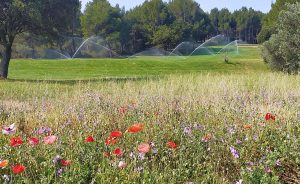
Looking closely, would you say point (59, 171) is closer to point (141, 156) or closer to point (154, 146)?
point (141, 156)

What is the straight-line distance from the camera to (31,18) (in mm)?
26375

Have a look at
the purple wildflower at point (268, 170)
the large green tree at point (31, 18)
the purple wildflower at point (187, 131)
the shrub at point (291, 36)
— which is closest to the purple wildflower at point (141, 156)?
the purple wildflower at point (187, 131)

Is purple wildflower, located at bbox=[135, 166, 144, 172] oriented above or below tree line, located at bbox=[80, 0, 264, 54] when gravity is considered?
below

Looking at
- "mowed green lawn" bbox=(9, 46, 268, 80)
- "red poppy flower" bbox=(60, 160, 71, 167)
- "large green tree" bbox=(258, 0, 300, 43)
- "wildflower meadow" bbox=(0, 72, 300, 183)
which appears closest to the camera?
"red poppy flower" bbox=(60, 160, 71, 167)

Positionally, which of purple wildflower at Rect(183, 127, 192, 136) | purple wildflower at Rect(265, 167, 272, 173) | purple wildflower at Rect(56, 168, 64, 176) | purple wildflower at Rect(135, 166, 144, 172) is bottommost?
purple wildflower at Rect(265, 167, 272, 173)

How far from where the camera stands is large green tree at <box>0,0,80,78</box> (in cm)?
2612

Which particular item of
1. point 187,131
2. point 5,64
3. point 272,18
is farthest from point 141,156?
point 272,18

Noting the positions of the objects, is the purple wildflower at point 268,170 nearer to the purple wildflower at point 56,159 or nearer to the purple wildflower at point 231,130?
the purple wildflower at point 231,130

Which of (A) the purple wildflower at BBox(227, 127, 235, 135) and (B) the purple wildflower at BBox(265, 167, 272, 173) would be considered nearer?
(B) the purple wildflower at BBox(265, 167, 272, 173)

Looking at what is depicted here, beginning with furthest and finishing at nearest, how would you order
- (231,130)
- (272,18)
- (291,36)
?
(272,18) → (291,36) → (231,130)

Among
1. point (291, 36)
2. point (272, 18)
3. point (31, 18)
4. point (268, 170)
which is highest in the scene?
point (272, 18)

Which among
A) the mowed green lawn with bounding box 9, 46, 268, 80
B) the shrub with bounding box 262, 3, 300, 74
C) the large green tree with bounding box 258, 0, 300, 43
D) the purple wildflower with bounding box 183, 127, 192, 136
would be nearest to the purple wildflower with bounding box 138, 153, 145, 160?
the purple wildflower with bounding box 183, 127, 192, 136

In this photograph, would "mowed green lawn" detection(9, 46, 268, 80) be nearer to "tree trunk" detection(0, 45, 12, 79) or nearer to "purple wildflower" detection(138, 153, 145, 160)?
"tree trunk" detection(0, 45, 12, 79)

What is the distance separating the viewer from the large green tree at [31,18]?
85.7 ft
